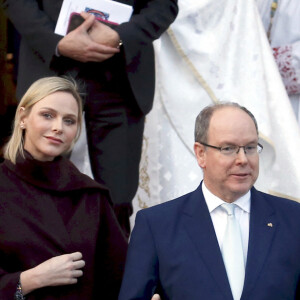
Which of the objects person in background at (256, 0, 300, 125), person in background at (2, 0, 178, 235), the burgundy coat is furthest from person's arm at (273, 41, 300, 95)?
the burgundy coat

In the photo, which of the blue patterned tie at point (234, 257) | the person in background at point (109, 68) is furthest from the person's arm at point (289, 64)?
the blue patterned tie at point (234, 257)

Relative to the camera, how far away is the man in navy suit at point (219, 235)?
8.63ft

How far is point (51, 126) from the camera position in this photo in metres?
3.20

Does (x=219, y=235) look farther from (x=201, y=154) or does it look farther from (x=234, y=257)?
(x=201, y=154)

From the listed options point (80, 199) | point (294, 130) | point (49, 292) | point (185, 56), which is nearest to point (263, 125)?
point (294, 130)

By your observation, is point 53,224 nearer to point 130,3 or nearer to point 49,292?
point 49,292

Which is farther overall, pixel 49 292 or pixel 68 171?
pixel 68 171

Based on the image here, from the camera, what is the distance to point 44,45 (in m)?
3.77

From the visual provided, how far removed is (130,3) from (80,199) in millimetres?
1175

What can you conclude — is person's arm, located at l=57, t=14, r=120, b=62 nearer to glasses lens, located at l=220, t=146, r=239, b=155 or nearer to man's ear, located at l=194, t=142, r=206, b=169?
man's ear, located at l=194, t=142, r=206, b=169

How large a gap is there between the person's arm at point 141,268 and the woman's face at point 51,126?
2.02ft

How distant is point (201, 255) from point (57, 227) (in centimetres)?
63

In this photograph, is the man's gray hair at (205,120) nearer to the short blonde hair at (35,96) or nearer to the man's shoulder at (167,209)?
the man's shoulder at (167,209)

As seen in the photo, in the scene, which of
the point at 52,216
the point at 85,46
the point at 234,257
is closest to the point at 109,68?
the point at 85,46
